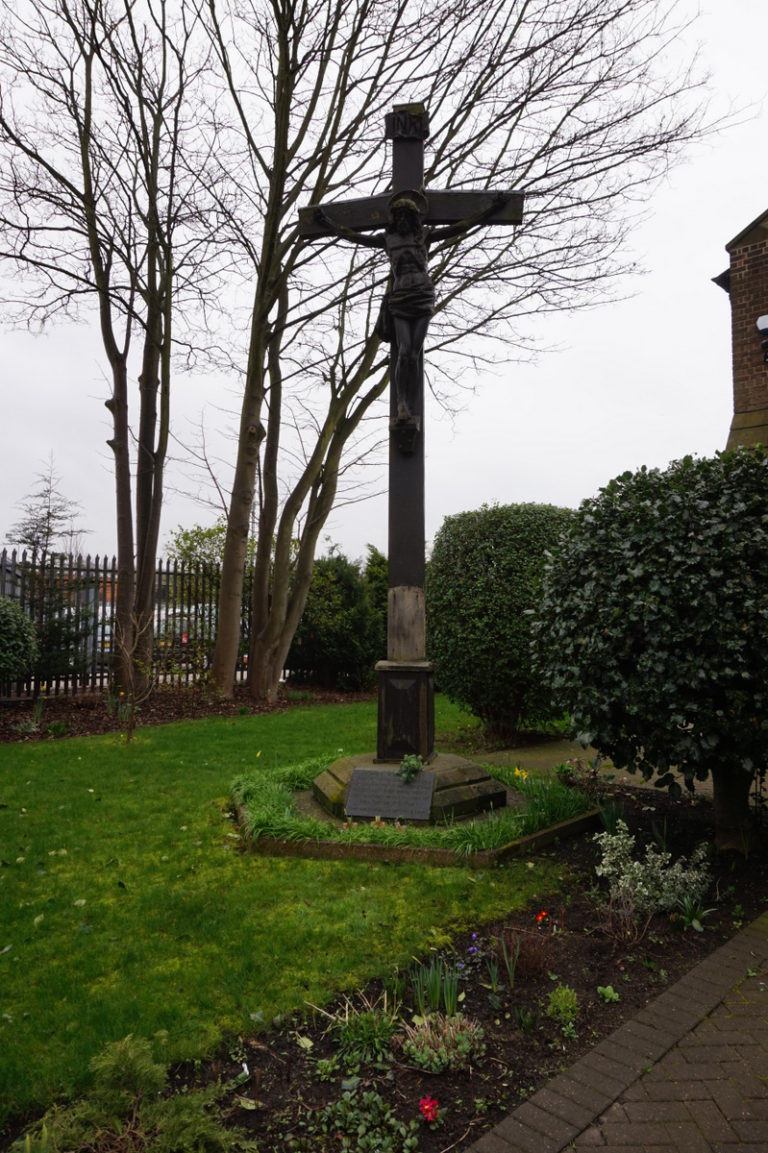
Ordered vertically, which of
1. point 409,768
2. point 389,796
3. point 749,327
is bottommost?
point 389,796

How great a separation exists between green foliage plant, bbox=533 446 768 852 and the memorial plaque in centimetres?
118

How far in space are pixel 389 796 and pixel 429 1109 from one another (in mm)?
2934

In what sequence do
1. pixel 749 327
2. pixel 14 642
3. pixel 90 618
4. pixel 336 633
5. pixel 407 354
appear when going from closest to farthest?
1. pixel 407 354
2. pixel 14 642
3. pixel 749 327
4. pixel 90 618
5. pixel 336 633

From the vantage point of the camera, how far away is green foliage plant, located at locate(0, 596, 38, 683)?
1016cm

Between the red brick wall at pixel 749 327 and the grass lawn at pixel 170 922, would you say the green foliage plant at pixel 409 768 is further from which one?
the red brick wall at pixel 749 327

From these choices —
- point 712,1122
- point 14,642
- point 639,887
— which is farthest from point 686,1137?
point 14,642

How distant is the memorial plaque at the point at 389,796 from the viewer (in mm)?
5027

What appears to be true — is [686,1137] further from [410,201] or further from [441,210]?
[441,210]

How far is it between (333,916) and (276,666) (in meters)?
9.27

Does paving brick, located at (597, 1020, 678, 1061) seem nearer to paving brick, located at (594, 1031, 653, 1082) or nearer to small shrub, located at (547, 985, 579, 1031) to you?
paving brick, located at (594, 1031, 653, 1082)

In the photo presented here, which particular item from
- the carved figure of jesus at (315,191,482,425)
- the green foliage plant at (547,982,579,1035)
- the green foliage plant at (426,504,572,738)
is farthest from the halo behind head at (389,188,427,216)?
the green foliage plant at (547,982,579,1035)

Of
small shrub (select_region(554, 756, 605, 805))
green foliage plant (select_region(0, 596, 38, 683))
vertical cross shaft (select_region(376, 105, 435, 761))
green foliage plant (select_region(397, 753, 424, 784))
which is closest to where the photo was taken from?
green foliage plant (select_region(397, 753, 424, 784))

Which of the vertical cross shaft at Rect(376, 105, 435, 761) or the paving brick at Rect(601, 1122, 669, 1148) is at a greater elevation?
the vertical cross shaft at Rect(376, 105, 435, 761)

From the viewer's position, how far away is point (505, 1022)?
278 cm
